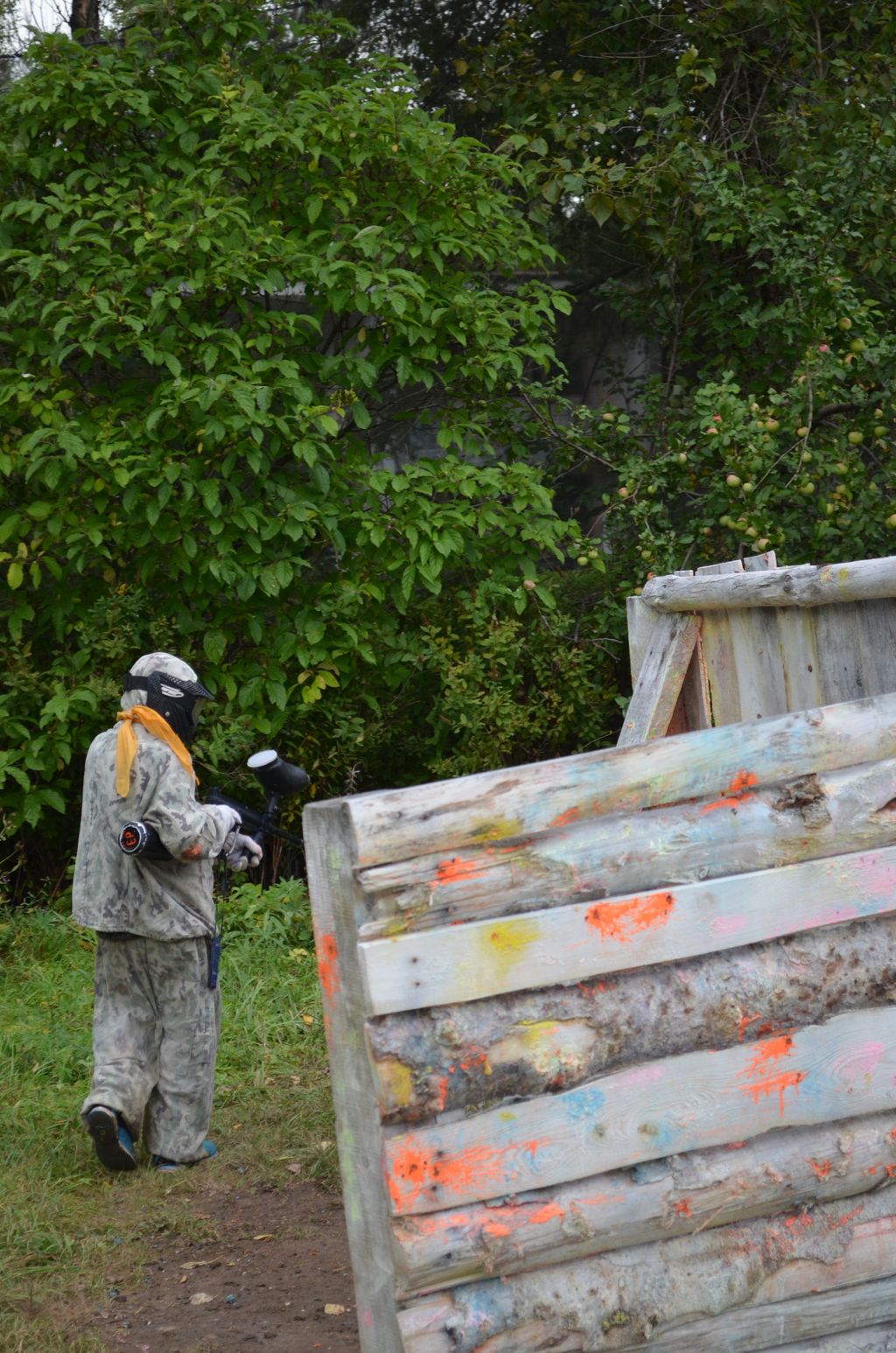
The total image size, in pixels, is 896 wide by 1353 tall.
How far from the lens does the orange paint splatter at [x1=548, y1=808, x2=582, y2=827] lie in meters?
2.35

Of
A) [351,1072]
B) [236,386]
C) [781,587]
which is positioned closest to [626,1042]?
[351,1072]

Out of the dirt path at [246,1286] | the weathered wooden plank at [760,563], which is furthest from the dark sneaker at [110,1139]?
the weathered wooden plank at [760,563]

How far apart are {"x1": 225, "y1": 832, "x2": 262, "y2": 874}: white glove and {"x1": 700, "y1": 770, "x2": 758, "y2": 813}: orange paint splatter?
2625 millimetres

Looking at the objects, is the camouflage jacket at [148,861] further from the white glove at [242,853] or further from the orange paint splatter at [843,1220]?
the orange paint splatter at [843,1220]

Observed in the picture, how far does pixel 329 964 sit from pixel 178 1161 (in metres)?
2.76

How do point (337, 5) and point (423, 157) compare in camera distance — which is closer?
point (423, 157)

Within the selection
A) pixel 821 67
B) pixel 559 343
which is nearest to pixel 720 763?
pixel 821 67

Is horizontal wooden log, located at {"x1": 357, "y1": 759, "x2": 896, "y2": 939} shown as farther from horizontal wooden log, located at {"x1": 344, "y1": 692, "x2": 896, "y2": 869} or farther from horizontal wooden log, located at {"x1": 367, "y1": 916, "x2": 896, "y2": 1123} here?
horizontal wooden log, located at {"x1": 367, "y1": 916, "x2": 896, "y2": 1123}

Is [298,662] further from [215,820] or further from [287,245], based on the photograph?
[215,820]

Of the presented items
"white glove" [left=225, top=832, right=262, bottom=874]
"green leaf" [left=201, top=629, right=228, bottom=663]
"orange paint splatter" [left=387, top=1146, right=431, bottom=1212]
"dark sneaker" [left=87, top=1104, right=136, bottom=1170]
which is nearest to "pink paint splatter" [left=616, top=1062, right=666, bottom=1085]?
"orange paint splatter" [left=387, top=1146, right=431, bottom=1212]

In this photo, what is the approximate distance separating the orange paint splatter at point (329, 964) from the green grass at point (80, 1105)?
5.89 ft

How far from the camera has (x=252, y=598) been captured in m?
7.18

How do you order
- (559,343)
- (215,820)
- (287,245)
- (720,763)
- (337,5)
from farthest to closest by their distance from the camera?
(559,343), (337,5), (287,245), (215,820), (720,763)

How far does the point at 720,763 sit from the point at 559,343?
340 inches
